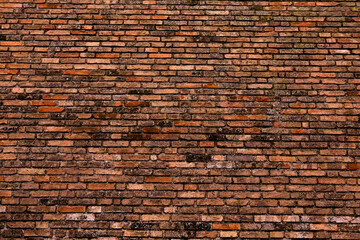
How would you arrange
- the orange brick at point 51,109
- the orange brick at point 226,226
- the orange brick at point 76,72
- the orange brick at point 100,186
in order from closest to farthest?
1. the orange brick at point 226,226
2. the orange brick at point 100,186
3. the orange brick at point 51,109
4. the orange brick at point 76,72

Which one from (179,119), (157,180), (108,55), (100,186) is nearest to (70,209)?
(100,186)

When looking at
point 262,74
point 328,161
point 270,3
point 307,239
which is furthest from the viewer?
point 270,3

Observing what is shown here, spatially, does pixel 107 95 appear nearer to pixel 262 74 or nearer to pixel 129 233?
pixel 129 233

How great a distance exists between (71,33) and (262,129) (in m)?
2.48

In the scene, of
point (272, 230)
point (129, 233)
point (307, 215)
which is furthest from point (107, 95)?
point (307, 215)

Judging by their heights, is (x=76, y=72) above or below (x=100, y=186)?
above

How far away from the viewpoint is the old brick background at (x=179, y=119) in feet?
9.91

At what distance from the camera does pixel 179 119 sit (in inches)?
129

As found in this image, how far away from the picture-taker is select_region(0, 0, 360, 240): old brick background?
119 inches

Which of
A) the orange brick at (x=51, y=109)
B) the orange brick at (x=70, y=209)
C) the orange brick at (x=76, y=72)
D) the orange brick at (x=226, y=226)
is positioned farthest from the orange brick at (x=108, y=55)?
the orange brick at (x=226, y=226)

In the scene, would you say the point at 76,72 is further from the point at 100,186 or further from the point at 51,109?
the point at 100,186

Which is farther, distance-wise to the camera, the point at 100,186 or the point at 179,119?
the point at 179,119

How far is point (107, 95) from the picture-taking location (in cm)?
A: 334

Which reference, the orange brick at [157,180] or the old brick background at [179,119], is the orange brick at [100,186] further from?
the orange brick at [157,180]
